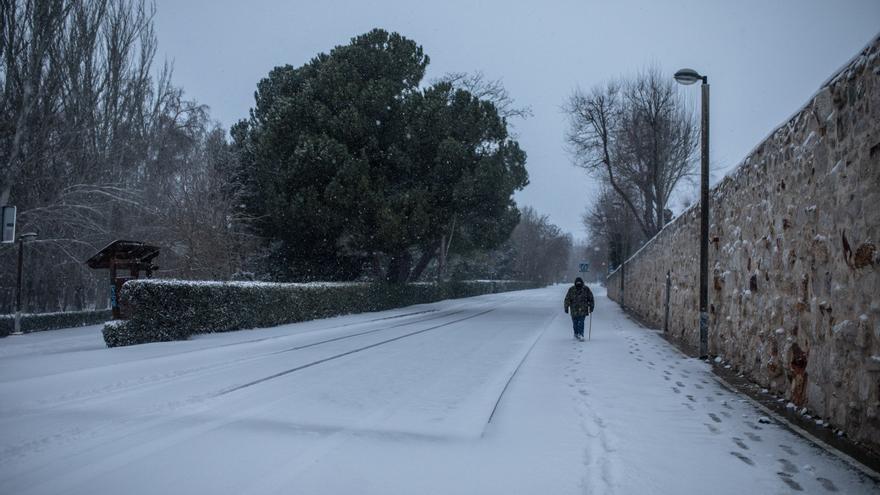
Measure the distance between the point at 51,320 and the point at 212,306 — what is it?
1285 centimetres

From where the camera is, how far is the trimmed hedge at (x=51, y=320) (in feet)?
65.0

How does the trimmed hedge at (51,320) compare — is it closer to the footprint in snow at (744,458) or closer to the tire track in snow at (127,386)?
the tire track in snow at (127,386)

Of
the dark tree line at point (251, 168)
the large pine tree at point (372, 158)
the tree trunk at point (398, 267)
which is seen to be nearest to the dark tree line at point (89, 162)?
the dark tree line at point (251, 168)

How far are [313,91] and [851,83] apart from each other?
23.9 m

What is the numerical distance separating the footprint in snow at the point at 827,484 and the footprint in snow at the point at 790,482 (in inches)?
6.6

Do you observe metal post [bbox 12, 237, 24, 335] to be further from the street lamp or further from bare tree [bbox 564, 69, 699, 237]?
bare tree [bbox 564, 69, 699, 237]

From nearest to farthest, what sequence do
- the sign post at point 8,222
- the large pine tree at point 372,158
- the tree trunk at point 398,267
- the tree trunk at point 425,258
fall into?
the sign post at point 8,222 < the large pine tree at point 372,158 < the tree trunk at point 398,267 < the tree trunk at point 425,258

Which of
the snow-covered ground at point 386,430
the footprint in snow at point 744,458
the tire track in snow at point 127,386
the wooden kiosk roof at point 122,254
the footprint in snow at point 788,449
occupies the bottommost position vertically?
the tire track in snow at point 127,386

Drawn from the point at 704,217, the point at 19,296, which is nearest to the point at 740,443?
the point at 704,217

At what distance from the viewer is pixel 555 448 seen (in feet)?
15.0

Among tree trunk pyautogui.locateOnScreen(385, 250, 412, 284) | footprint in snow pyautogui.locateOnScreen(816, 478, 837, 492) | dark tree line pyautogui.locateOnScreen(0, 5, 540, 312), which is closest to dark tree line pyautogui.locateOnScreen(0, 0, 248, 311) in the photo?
dark tree line pyautogui.locateOnScreen(0, 5, 540, 312)

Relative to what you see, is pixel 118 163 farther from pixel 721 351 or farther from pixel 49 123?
pixel 721 351

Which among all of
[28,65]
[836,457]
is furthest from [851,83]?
[28,65]

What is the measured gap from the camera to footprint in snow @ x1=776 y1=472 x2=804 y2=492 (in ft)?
12.3
